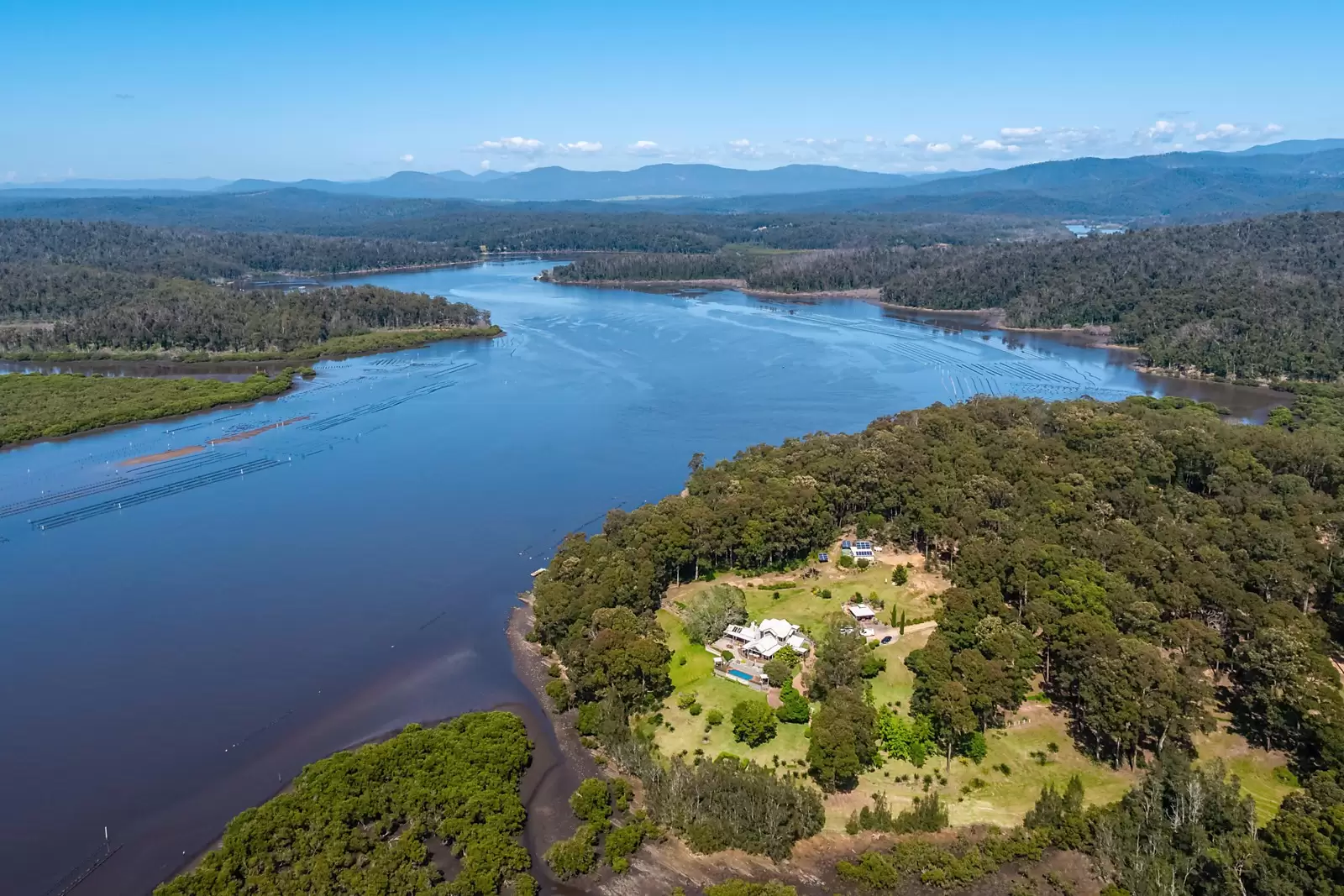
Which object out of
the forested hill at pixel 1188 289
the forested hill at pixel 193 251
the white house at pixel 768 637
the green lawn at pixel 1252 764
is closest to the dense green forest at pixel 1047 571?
the green lawn at pixel 1252 764

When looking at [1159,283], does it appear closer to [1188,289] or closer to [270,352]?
[1188,289]

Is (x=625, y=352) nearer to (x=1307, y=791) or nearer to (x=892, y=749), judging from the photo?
(x=892, y=749)

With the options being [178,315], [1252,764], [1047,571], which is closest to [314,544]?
[1047,571]

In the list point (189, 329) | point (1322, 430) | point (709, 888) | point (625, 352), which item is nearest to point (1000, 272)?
point (625, 352)

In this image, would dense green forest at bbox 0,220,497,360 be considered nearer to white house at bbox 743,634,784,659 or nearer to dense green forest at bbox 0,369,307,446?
dense green forest at bbox 0,369,307,446

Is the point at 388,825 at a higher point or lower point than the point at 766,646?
lower
